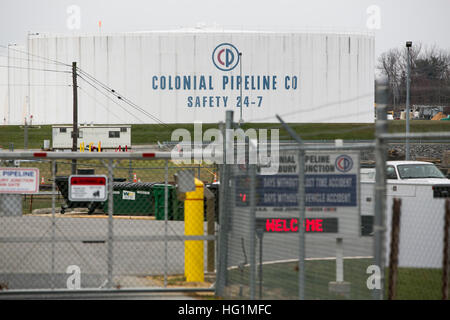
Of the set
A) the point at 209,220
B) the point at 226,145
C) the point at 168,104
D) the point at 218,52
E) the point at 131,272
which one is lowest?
the point at 131,272

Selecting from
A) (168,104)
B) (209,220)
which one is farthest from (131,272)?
(168,104)

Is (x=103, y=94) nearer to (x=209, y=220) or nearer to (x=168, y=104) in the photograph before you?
(x=168, y=104)

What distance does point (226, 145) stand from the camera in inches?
338

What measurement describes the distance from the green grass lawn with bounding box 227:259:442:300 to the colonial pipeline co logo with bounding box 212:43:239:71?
2519 inches

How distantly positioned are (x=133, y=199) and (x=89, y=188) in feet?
35.6

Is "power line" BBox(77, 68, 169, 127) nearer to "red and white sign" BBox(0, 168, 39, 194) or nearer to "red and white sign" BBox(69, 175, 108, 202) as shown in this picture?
"red and white sign" BBox(0, 168, 39, 194)

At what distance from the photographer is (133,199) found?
19734mm

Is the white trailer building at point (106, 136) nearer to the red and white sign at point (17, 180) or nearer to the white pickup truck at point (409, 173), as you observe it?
the white pickup truck at point (409, 173)

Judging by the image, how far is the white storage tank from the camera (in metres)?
73.3

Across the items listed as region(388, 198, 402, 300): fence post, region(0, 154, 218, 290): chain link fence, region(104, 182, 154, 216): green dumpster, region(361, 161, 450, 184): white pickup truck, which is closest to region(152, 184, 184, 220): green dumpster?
region(104, 182, 154, 216): green dumpster

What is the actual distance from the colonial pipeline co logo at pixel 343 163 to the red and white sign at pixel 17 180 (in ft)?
13.7

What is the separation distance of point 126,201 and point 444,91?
6727cm

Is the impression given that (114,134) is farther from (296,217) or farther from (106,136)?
(296,217)

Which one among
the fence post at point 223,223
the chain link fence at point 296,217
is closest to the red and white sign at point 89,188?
the fence post at point 223,223
